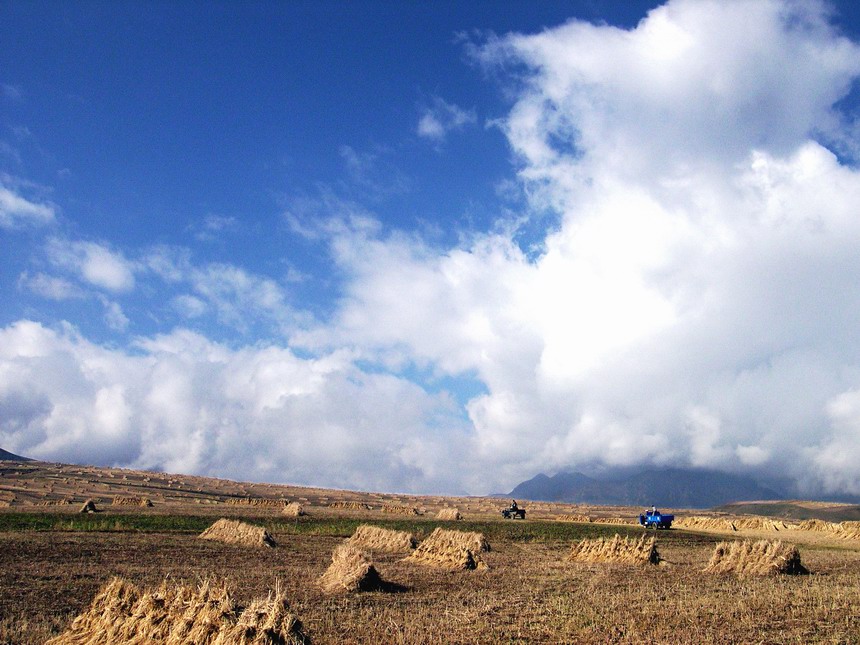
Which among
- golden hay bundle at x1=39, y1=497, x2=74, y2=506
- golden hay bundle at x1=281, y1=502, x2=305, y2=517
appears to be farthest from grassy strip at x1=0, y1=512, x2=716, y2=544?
golden hay bundle at x1=39, y1=497, x2=74, y2=506

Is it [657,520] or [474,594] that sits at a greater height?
[474,594]

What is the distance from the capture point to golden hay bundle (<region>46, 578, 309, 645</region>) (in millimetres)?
11688

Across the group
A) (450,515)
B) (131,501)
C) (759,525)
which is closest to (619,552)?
(450,515)

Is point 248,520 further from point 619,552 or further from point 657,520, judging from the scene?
point 657,520

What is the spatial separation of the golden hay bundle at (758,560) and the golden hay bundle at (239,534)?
85.6 ft

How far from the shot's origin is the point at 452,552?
103ft

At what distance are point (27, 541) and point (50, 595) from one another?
59.6 feet

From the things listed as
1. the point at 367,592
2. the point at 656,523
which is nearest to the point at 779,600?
the point at 367,592

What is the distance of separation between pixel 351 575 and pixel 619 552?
55.3 feet

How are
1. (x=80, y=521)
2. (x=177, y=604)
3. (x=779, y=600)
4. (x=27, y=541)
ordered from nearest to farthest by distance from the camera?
(x=177, y=604) < (x=779, y=600) < (x=27, y=541) < (x=80, y=521)

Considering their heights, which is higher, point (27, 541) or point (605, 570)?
point (27, 541)

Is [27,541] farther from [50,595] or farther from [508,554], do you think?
[508,554]

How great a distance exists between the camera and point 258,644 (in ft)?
37.6

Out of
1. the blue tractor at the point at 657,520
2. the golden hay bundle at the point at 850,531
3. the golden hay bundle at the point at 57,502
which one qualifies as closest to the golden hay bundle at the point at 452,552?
the blue tractor at the point at 657,520
